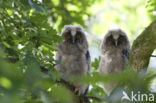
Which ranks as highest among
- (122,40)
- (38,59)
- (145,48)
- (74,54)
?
(122,40)

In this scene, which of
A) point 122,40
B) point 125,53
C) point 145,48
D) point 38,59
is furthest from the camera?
point 122,40

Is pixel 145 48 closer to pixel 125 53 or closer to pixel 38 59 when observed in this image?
pixel 38 59

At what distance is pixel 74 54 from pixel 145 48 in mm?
1859

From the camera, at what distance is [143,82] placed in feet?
2.50

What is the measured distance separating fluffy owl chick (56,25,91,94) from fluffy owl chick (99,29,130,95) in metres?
0.27

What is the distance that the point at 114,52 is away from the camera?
4.20 metres

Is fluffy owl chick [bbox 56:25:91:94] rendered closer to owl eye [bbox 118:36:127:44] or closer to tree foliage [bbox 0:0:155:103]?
tree foliage [bbox 0:0:155:103]

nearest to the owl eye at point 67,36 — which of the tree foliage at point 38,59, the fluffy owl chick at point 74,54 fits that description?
the fluffy owl chick at point 74,54

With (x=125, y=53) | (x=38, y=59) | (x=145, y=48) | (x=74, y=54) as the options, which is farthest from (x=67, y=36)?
(x=38, y=59)

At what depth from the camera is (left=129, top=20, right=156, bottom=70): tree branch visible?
244cm

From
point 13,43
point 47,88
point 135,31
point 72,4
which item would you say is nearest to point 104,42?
point 72,4

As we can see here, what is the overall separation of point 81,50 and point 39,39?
2040 mm

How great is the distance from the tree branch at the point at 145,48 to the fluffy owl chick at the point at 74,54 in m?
1.64

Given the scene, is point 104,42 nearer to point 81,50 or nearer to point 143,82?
point 81,50
